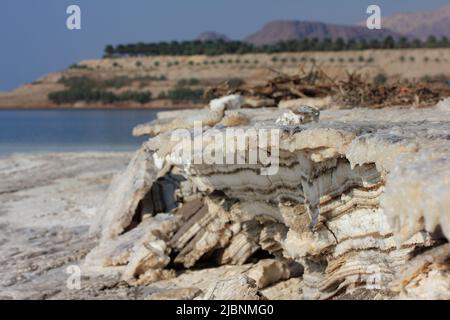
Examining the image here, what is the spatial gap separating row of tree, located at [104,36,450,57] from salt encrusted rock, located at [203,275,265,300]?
55237mm

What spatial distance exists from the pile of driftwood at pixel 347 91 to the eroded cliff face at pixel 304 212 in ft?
5.37

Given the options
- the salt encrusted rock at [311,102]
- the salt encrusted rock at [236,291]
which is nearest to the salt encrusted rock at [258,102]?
the salt encrusted rock at [311,102]

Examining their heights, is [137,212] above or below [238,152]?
below

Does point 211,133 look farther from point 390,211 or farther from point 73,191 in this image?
point 73,191

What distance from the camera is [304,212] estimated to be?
4.65m

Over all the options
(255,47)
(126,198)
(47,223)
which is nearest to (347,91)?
(126,198)

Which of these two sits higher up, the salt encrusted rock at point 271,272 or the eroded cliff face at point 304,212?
the eroded cliff face at point 304,212

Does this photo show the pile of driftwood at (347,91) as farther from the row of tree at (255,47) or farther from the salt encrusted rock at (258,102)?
the row of tree at (255,47)

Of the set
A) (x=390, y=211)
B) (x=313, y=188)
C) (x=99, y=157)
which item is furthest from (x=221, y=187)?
(x=99, y=157)

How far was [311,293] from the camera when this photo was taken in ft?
14.8

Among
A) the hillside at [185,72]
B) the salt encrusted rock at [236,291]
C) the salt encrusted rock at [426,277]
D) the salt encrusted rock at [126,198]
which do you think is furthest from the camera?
the hillside at [185,72]

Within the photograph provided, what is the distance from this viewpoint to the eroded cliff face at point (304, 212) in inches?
113

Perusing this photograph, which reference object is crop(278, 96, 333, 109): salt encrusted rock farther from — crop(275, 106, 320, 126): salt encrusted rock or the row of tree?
the row of tree
